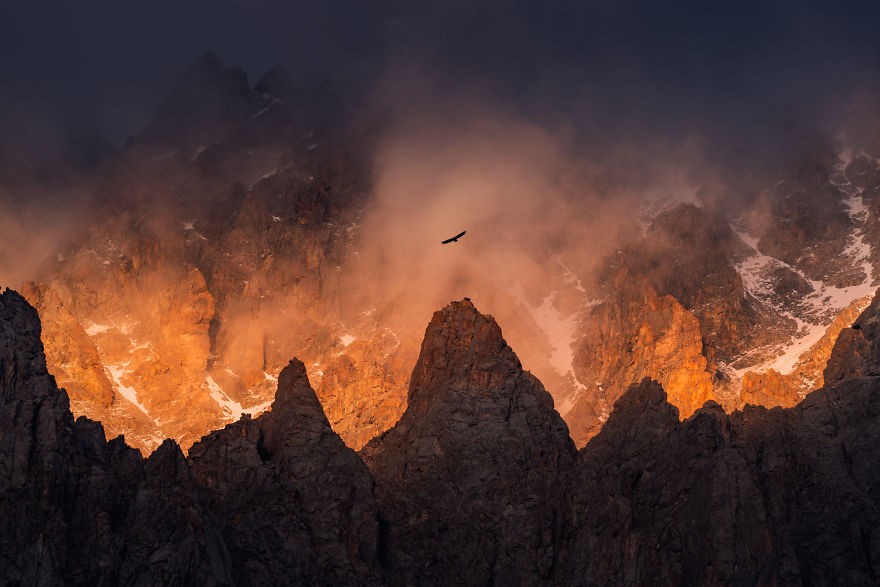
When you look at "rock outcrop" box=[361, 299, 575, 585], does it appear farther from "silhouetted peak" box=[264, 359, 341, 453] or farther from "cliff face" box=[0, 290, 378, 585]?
"silhouetted peak" box=[264, 359, 341, 453]

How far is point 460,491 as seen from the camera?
9519 centimetres

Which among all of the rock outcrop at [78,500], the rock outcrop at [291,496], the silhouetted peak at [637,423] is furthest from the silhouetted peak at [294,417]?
the silhouetted peak at [637,423]

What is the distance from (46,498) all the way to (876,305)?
63.0 m

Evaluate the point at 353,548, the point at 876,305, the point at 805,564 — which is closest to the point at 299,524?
the point at 353,548

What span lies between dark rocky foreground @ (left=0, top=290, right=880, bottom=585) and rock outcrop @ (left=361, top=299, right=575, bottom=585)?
0.13 m

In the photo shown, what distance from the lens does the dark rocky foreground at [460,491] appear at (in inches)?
3054

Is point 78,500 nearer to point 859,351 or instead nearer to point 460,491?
point 460,491

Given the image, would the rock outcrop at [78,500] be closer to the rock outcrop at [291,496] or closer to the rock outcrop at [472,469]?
the rock outcrop at [291,496]

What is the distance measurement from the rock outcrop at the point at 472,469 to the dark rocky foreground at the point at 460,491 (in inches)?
5.2

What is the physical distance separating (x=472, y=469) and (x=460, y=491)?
69.2 inches

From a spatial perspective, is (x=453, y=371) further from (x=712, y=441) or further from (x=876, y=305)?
(x=876, y=305)

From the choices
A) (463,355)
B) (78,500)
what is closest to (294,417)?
(463,355)

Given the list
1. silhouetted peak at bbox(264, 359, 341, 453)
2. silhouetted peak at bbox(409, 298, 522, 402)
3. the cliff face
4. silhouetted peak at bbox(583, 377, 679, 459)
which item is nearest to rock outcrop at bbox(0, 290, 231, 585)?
the cliff face

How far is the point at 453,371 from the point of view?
104062mm
